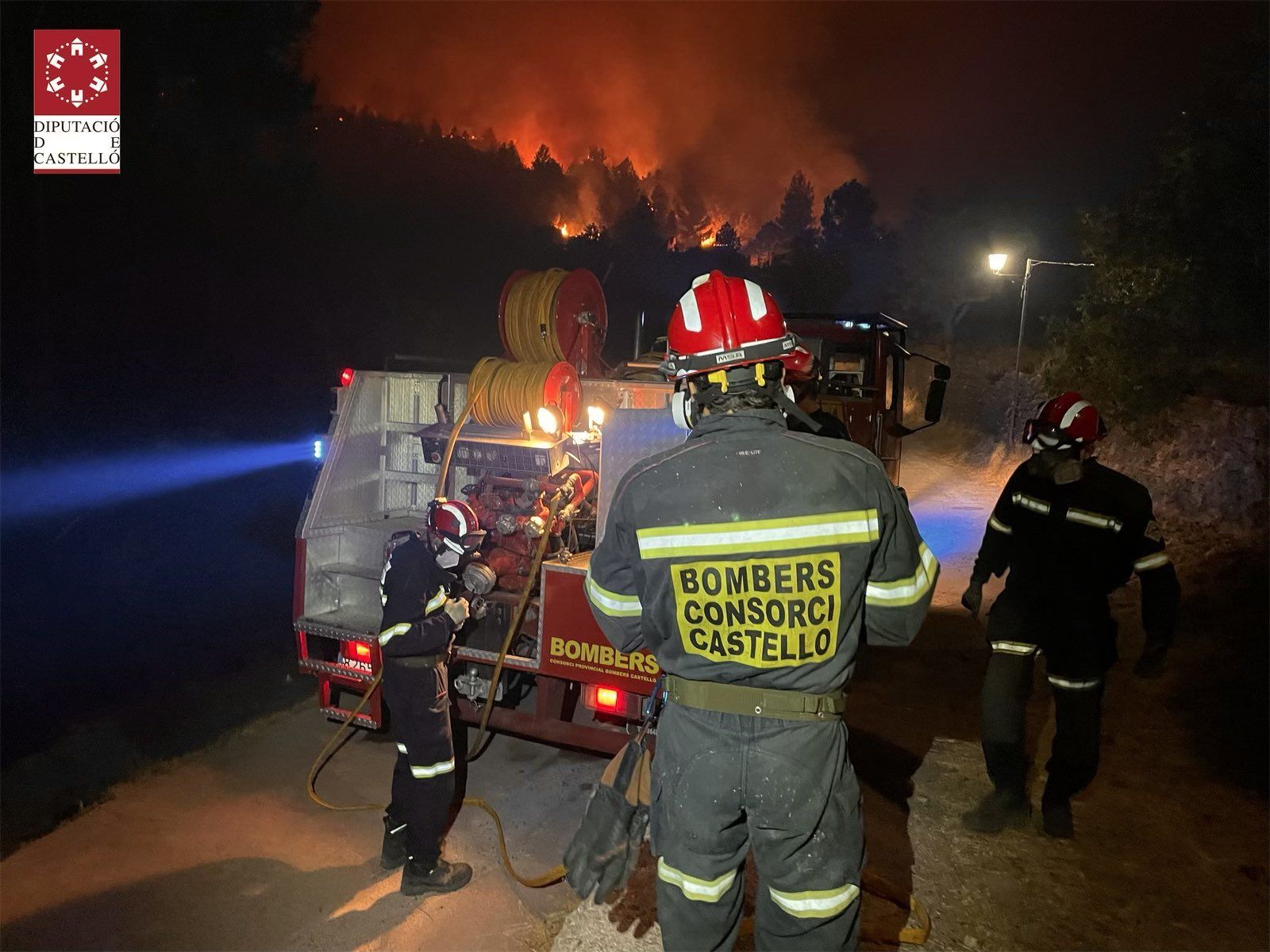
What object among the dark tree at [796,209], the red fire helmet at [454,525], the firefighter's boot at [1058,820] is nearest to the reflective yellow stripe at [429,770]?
the red fire helmet at [454,525]

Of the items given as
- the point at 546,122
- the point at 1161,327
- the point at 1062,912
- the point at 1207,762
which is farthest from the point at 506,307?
the point at 546,122

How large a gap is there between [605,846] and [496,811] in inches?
81.5

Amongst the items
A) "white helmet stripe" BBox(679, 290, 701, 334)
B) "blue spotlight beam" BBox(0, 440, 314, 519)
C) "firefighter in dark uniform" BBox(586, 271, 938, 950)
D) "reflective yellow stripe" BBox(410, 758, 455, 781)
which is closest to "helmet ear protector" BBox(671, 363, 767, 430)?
"firefighter in dark uniform" BBox(586, 271, 938, 950)

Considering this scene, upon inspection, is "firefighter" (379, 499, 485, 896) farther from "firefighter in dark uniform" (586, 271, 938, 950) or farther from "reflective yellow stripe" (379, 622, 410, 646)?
"firefighter in dark uniform" (586, 271, 938, 950)

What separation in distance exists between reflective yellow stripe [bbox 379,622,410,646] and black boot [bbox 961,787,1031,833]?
9.58 feet

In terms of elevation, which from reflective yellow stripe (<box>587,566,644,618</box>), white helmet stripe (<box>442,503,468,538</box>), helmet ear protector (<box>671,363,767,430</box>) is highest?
helmet ear protector (<box>671,363,767,430</box>)

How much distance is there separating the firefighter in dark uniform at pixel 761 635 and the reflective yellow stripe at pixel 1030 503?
2.01 meters

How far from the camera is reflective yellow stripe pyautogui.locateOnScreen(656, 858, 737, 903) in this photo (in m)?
2.16

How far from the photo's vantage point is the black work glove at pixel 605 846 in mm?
2479

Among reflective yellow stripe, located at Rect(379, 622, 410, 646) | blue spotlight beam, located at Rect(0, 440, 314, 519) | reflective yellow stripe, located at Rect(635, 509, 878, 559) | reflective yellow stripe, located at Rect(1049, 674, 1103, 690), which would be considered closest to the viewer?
reflective yellow stripe, located at Rect(635, 509, 878, 559)

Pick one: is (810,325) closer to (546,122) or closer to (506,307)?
(506,307)

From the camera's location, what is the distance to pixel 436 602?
140 inches

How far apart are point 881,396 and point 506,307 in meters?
3.75

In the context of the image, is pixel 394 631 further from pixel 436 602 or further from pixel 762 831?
pixel 762 831
